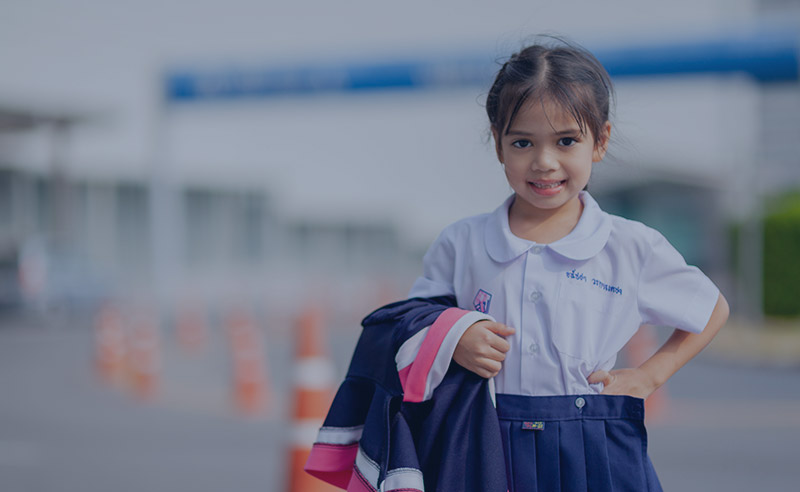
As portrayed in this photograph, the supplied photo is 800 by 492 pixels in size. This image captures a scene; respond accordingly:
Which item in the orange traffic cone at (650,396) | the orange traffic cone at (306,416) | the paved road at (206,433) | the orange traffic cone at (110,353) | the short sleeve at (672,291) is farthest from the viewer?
the orange traffic cone at (110,353)

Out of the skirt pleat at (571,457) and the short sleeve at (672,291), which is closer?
the skirt pleat at (571,457)

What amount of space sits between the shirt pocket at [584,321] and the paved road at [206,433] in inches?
116

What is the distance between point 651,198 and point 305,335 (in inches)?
991

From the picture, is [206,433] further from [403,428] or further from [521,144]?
[521,144]

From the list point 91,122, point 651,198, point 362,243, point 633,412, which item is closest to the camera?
point 633,412

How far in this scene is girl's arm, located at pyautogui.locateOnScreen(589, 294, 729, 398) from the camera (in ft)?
5.97

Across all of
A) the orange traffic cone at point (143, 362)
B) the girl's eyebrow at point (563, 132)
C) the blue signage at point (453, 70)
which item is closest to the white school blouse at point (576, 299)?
the girl's eyebrow at point (563, 132)

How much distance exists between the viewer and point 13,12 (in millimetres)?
19984

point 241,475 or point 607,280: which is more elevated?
point 607,280

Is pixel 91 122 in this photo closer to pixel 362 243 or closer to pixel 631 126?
pixel 362 243

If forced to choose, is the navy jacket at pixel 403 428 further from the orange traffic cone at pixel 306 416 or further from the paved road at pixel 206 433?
the paved road at pixel 206 433

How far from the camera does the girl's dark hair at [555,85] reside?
1784mm

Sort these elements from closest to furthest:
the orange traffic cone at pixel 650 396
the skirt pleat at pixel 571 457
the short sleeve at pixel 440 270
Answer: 1. the skirt pleat at pixel 571 457
2. the short sleeve at pixel 440 270
3. the orange traffic cone at pixel 650 396

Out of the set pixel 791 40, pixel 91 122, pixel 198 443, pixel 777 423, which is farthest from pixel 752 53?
pixel 91 122
